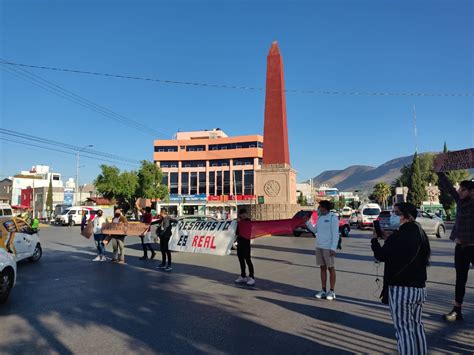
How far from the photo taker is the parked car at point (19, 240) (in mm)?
10727

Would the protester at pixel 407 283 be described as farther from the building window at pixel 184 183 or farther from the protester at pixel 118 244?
the building window at pixel 184 183

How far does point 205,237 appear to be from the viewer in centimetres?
1148

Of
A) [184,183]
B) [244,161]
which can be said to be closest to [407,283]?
[244,161]

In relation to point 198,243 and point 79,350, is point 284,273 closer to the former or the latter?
point 198,243

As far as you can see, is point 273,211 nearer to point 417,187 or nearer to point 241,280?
point 241,280

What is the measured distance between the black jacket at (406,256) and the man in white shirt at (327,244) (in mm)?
3496

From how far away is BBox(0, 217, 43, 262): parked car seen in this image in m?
10.7

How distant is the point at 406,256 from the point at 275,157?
26011mm

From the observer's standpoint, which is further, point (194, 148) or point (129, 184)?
point (194, 148)

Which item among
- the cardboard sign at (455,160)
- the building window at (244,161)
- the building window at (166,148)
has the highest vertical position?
the building window at (166,148)

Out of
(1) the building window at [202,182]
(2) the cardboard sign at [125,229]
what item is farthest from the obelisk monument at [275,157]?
(1) the building window at [202,182]

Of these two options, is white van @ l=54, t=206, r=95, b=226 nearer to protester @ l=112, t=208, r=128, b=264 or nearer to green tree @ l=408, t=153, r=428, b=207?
protester @ l=112, t=208, r=128, b=264

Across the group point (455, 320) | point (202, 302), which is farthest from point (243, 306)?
point (455, 320)

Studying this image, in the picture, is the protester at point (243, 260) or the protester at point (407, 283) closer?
the protester at point (407, 283)
